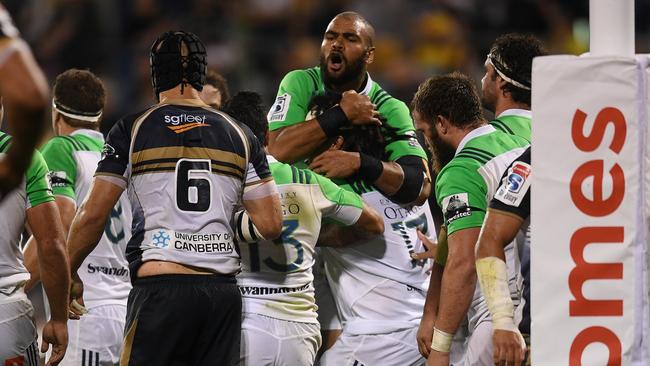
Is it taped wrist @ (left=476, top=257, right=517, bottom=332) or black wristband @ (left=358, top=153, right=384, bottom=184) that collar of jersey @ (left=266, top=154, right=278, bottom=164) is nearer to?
black wristband @ (left=358, top=153, right=384, bottom=184)

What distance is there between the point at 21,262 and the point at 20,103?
101 inches

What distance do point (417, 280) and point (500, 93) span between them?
1394 mm

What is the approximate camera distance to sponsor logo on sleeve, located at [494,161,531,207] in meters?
4.82

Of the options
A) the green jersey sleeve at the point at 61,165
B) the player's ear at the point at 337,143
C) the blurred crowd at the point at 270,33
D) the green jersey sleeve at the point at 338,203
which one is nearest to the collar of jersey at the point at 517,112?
the green jersey sleeve at the point at 338,203

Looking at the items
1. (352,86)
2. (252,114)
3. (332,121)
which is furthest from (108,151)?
(352,86)

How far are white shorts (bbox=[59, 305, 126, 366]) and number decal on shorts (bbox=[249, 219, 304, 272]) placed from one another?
1.67 meters

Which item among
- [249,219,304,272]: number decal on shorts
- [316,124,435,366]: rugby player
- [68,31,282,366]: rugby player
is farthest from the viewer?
[316,124,435,366]: rugby player

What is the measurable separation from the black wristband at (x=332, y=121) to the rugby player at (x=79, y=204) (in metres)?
1.66

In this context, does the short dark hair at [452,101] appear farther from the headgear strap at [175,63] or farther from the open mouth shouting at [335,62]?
the headgear strap at [175,63]

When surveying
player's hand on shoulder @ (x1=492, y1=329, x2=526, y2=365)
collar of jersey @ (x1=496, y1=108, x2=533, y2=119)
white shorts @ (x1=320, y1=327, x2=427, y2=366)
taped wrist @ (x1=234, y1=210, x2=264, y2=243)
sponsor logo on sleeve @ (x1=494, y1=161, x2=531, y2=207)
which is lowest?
white shorts @ (x1=320, y1=327, x2=427, y2=366)

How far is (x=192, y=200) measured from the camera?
201 inches

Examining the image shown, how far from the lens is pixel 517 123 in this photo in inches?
229

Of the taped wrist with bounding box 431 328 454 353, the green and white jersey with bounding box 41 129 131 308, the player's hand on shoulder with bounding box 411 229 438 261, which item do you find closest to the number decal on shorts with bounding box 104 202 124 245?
the green and white jersey with bounding box 41 129 131 308

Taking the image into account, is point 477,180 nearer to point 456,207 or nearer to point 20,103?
point 456,207
